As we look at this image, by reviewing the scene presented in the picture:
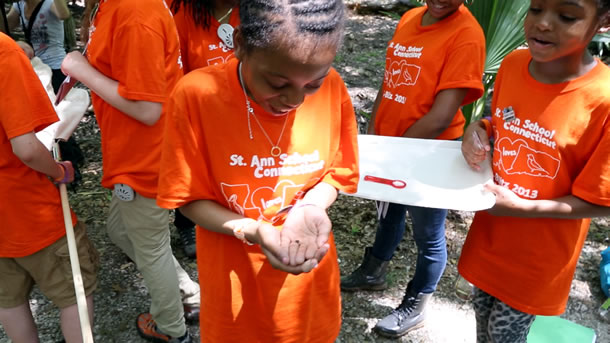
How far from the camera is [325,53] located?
3.69ft

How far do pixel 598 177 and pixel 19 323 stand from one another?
2.52 metres

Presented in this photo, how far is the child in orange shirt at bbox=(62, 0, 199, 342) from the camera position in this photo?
1868 millimetres

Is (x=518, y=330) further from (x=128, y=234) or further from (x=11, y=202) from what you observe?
(x=11, y=202)

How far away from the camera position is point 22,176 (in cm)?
192

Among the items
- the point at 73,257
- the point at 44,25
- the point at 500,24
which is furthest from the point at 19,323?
the point at 500,24

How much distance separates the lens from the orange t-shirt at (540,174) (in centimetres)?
152

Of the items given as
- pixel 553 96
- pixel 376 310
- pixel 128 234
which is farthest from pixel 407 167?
pixel 128 234

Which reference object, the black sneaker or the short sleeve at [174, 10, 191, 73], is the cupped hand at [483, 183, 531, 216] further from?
the black sneaker

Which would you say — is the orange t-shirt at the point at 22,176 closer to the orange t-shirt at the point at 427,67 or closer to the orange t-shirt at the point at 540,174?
the orange t-shirt at the point at 427,67

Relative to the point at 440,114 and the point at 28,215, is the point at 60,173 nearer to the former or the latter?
the point at 28,215

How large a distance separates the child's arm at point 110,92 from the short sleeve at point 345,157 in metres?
0.92

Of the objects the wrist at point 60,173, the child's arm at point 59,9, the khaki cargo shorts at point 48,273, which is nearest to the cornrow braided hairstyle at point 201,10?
the wrist at point 60,173

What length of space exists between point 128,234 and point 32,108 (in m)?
0.78

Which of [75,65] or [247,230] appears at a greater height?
[75,65]
